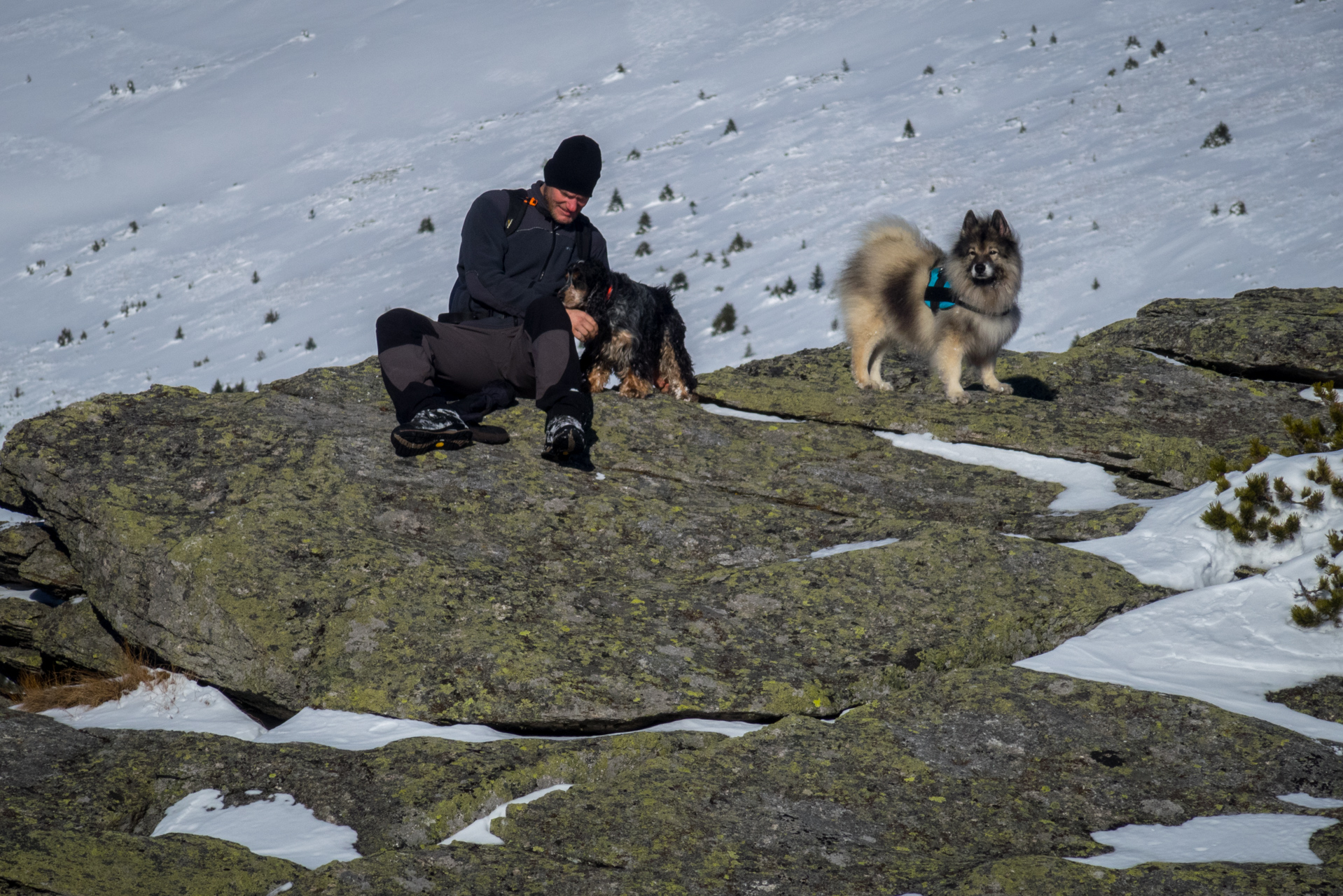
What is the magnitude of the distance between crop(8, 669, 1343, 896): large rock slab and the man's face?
3865mm

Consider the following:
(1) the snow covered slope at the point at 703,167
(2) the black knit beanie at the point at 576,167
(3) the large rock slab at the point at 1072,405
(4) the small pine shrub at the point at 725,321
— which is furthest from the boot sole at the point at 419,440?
(4) the small pine shrub at the point at 725,321

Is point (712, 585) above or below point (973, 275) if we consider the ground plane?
below

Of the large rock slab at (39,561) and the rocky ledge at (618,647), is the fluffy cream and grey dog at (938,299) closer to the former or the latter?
the rocky ledge at (618,647)

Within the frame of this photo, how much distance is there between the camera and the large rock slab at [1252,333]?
778 centimetres

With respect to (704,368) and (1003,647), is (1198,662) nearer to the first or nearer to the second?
(1003,647)

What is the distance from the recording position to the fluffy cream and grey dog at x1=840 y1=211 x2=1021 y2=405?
7.59 meters

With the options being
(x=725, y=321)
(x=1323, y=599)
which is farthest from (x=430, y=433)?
(x=725, y=321)

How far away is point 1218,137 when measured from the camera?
18.7m

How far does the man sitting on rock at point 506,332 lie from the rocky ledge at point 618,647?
0.21 meters

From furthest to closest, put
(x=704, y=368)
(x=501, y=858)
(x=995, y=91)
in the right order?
(x=995, y=91), (x=704, y=368), (x=501, y=858)

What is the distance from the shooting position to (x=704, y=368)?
1520 cm

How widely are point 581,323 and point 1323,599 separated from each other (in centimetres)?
452

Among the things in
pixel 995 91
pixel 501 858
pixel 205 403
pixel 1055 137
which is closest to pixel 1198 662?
pixel 501 858

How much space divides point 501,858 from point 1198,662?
10.0ft
